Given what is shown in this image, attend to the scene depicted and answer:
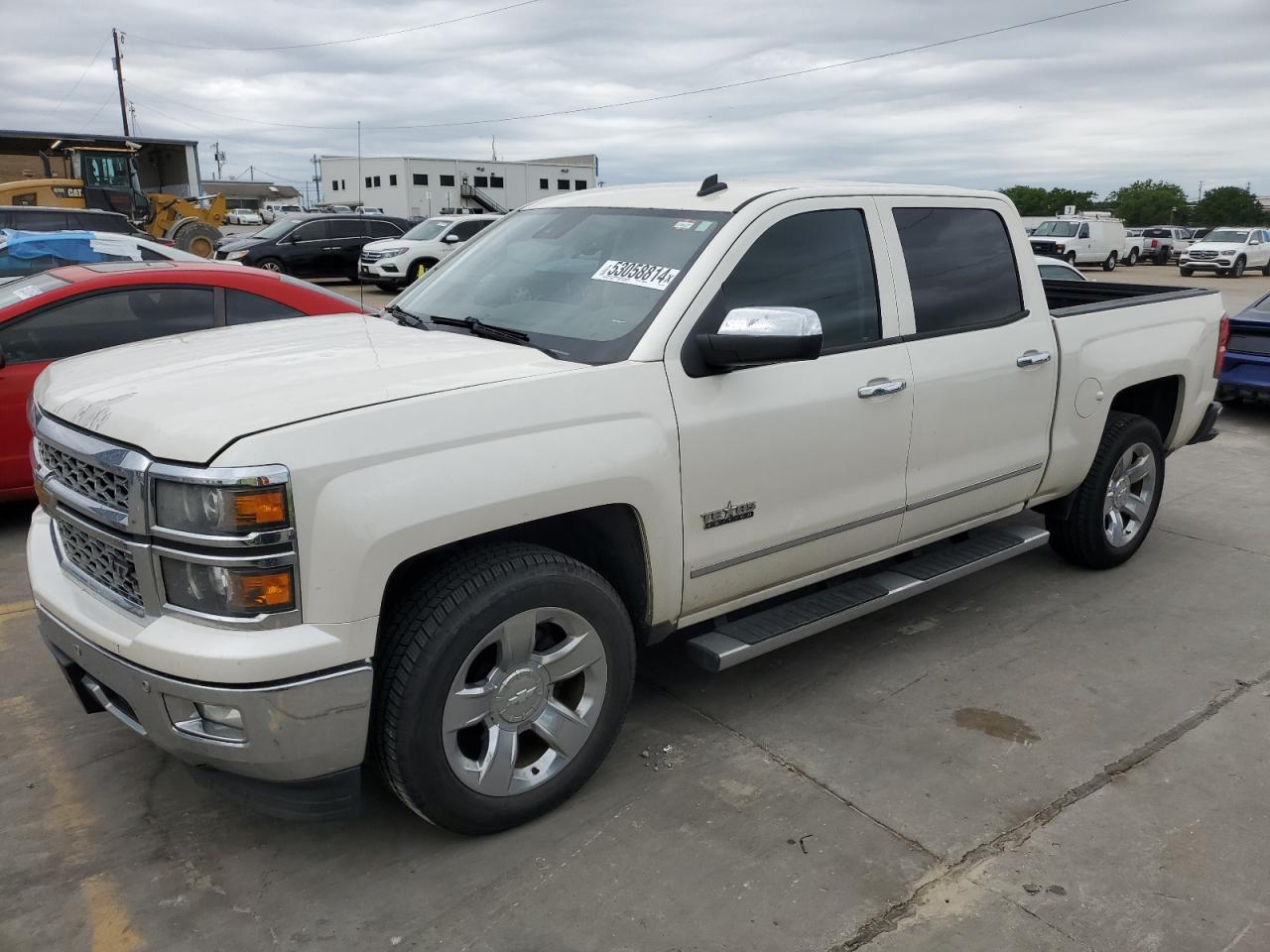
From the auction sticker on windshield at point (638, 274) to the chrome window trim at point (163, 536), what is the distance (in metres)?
1.46

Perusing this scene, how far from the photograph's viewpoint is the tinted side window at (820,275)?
3.46 metres

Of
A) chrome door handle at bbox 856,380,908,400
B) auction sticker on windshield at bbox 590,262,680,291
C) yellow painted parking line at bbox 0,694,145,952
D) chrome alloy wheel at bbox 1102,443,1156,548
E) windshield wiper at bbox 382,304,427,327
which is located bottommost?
yellow painted parking line at bbox 0,694,145,952

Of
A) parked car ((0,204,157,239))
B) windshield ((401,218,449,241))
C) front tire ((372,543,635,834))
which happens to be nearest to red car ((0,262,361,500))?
front tire ((372,543,635,834))

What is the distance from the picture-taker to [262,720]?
2.45 m

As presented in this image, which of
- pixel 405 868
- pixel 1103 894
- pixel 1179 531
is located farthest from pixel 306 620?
pixel 1179 531

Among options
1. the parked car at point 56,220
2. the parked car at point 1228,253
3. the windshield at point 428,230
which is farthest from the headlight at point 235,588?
the parked car at point 1228,253

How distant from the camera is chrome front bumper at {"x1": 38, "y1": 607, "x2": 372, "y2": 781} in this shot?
2441mm

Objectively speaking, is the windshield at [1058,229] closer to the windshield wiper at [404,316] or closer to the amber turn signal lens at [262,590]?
the windshield wiper at [404,316]

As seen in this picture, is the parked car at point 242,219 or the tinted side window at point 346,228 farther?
the parked car at point 242,219

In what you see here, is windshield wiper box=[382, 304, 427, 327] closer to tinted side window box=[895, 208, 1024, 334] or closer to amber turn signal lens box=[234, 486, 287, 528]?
amber turn signal lens box=[234, 486, 287, 528]

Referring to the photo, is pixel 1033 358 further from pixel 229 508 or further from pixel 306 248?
pixel 306 248

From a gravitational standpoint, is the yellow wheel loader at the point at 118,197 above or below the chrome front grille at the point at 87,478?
above

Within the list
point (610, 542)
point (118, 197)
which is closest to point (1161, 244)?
point (118, 197)

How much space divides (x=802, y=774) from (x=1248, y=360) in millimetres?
8236
